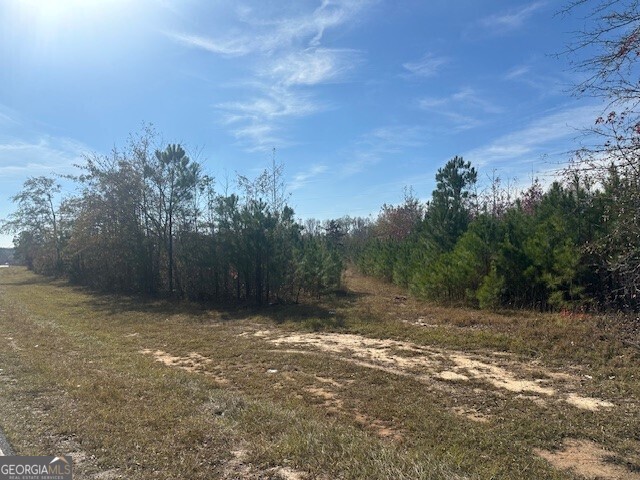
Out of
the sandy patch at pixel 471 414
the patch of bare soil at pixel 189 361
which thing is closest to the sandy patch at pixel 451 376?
the sandy patch at pixel 471 414

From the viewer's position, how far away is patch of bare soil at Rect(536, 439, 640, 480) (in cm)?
341

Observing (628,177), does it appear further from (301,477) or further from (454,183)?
(454,183)

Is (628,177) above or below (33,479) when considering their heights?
above

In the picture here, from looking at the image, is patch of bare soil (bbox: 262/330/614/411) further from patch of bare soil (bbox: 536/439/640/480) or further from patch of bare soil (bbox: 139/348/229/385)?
patch of bare soil (bbox: 139/348/229/385)

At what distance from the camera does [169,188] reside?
1936cm

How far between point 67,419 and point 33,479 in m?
1.34

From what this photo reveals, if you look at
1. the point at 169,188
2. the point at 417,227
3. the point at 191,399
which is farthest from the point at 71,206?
the point at 191,399

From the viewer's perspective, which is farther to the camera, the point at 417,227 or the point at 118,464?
the point at 417,227

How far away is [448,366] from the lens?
22.3 ft

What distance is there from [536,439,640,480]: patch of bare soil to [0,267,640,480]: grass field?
2 centimetres

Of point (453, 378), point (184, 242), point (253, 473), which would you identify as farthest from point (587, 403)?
point (184, 242)

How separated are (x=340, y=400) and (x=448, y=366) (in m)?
2.29

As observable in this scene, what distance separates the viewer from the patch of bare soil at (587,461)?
341cm

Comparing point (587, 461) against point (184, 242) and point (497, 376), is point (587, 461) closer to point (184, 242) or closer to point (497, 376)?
point (497, 376)
